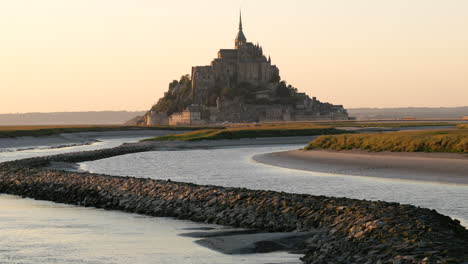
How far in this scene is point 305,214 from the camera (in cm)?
1953

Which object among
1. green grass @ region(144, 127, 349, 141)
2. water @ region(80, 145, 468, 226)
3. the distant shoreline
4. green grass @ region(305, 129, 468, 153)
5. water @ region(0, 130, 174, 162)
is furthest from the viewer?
green grass @ region(144, 127, 349, 141)

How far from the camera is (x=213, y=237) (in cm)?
1869

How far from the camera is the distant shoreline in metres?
34.8

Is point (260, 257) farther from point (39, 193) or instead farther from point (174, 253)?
point (39, 193)

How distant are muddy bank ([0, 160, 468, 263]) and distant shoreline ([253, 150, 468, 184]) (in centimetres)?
1306

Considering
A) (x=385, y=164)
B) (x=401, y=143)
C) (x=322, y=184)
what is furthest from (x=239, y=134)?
(x=322, y=184)

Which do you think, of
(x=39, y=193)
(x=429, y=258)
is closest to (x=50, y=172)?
(x=39, y=193)

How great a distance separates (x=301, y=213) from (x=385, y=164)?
75.7 feet

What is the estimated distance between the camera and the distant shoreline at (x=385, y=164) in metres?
34.8

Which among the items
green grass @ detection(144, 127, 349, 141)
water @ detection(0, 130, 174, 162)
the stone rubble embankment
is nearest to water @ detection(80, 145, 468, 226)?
the stone rubble embankment

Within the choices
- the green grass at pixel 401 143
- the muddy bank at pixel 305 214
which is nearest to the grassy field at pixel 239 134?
the green grass at pixel 401 143

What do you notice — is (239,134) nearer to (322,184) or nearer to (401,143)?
(401,143)

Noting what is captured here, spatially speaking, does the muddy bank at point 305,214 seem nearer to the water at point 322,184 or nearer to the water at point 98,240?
the water at point 98,240

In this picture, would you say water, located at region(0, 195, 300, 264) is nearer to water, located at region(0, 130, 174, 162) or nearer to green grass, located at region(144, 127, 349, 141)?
water, located at region(0, 130, 174, 162)
